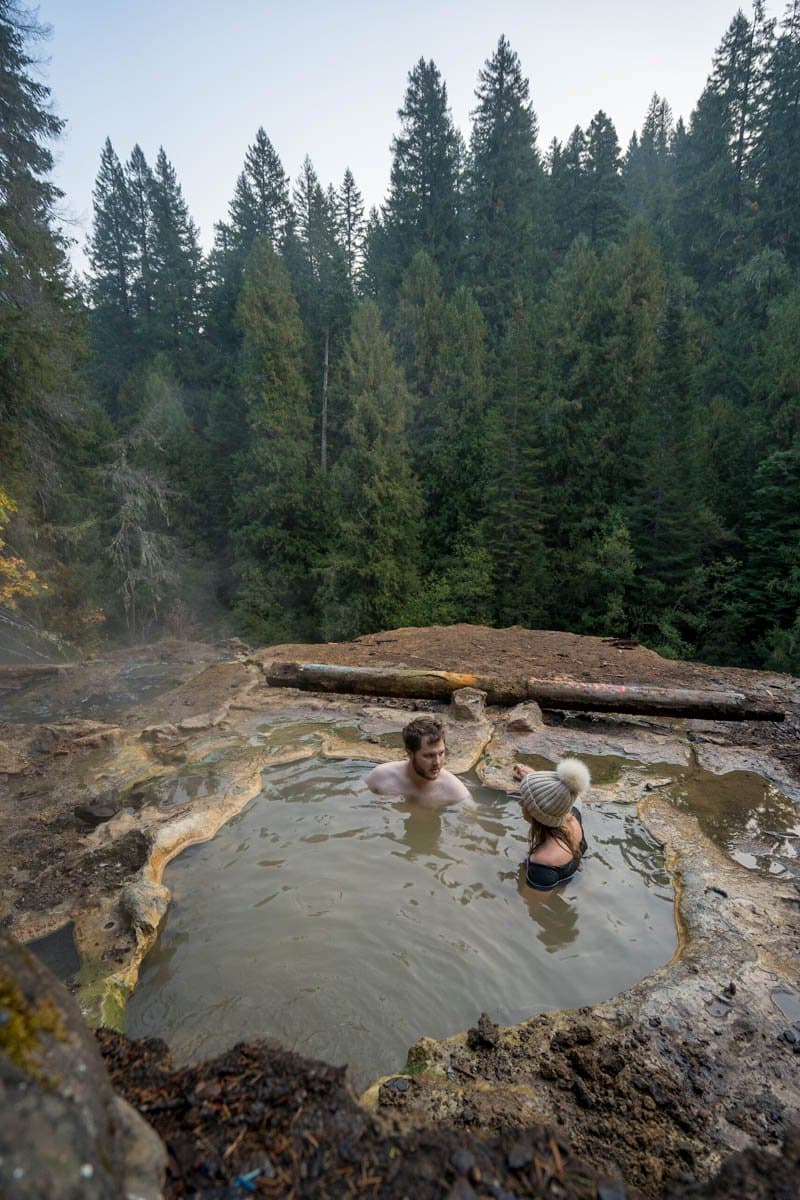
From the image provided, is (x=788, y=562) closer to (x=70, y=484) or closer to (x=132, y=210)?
(x=70, y=484)

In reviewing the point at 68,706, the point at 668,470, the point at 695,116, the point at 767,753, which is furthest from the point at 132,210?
the point at 767,753

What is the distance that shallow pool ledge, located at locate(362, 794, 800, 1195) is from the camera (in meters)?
2.02

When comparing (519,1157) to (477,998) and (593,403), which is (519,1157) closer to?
(477,998)

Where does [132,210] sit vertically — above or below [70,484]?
above

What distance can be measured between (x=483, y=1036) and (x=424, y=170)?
128ft

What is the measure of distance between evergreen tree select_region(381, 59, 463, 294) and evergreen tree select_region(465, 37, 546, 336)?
1219mm

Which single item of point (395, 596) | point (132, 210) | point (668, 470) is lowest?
point (395, 596)

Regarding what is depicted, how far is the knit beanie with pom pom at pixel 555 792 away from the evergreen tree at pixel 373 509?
52.9ft

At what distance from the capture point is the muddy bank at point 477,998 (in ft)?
4.78

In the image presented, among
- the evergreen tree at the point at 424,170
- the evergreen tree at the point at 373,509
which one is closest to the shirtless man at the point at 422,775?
the evergreen tree at the point at 373,509

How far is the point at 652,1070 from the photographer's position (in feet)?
7.66

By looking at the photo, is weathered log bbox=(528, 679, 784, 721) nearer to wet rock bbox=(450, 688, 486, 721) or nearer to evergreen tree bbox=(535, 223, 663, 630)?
wet rock bbox=(450, 688, 486, 721)

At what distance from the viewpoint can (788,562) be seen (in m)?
15.8

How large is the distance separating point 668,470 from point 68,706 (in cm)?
1652
